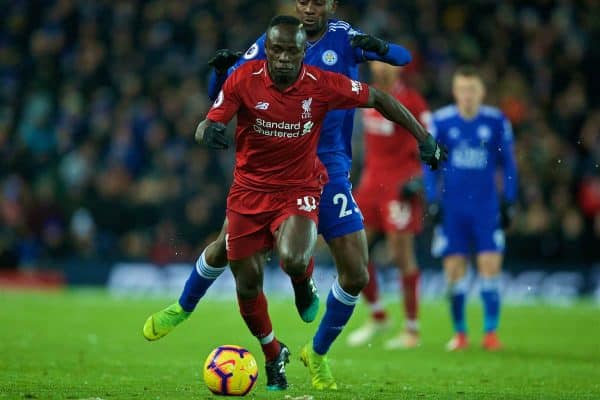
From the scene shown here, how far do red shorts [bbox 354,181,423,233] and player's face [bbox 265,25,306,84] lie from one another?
522cm

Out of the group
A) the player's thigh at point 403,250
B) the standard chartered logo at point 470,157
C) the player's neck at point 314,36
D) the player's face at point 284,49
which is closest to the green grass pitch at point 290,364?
the player's thigh at point 403,250

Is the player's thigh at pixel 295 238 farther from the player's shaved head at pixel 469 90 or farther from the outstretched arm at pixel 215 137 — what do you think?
the player's shaved head at pixel 469 90

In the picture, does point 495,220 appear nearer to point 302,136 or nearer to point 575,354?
point 575,354

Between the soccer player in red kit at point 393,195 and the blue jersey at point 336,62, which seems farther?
the soccer player in red kit at point 393,195

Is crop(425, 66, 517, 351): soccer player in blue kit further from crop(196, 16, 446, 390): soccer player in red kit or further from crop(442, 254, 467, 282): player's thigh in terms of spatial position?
crop(196, 16, 446, 390): soccer player in red kit

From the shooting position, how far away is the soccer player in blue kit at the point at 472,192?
12102 mm

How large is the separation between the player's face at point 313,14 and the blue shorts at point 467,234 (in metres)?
4.47

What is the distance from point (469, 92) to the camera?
40.3 feet

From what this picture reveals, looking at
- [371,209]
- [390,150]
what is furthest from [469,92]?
[371,209]

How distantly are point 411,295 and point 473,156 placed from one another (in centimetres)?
171

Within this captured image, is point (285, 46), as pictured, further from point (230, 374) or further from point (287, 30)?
point (230, 374)

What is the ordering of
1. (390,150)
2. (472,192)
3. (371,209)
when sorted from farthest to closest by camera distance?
(390,150) < (371,209) < (472,192)

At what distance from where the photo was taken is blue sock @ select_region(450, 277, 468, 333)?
39.7 ft

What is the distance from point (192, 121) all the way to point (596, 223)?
313 inches
